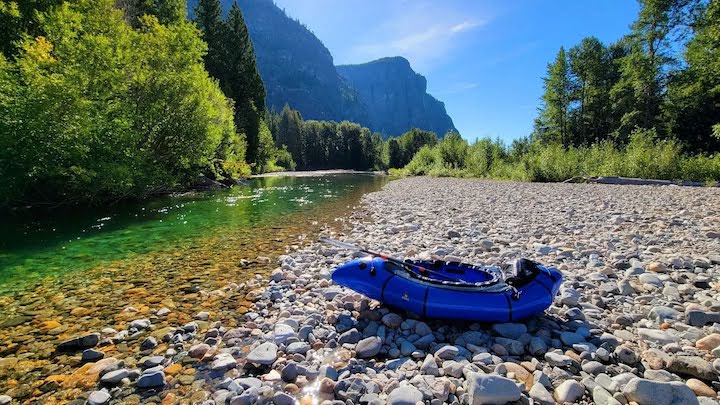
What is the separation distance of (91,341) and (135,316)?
31.7 inches

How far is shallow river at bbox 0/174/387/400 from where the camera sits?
4.25 metres

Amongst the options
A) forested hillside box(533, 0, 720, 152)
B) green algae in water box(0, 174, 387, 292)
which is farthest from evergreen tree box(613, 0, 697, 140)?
green algae in water box(0, 174, 387, 292)

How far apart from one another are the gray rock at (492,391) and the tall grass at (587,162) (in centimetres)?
2401

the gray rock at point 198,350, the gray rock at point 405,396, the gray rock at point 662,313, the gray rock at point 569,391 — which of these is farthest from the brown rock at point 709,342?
the gray rock at point 198,350

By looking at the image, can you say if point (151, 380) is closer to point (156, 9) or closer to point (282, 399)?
point (282, 399)

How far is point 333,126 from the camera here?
121 m

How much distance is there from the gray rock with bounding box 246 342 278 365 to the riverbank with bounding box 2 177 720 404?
12 mm

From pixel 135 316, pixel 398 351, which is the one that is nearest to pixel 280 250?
pixel 135 316

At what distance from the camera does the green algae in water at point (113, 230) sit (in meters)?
7.82

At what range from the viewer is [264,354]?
377cm

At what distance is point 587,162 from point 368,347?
28291 mm

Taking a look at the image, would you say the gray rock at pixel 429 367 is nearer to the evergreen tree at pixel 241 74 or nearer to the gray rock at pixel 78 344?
the gray rock at pixel 78 344

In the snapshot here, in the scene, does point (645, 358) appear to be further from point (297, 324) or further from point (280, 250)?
point (280, 250)

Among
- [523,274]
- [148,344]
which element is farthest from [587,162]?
[148,344]
